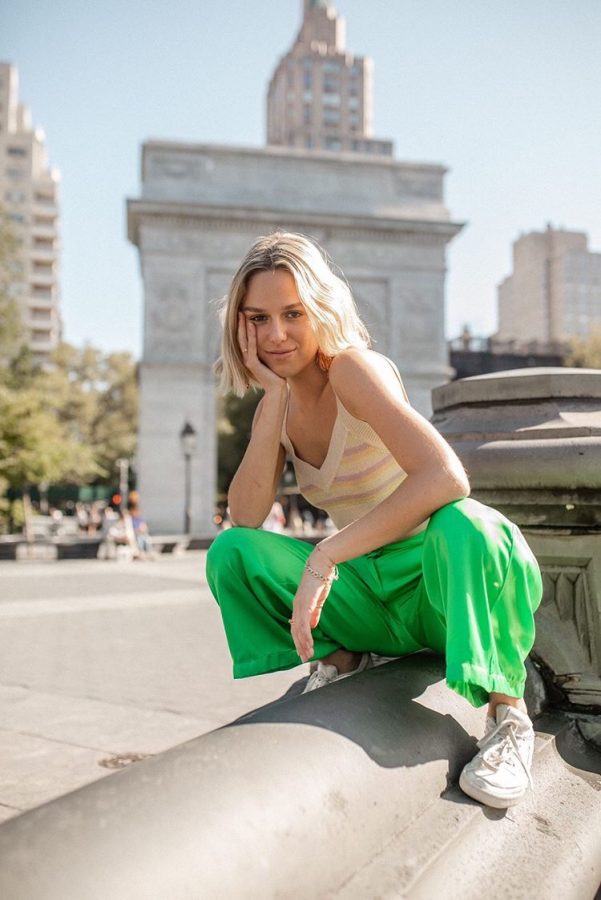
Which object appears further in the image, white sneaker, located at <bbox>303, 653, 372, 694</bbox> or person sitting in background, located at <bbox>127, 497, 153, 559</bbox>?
person sitting in background, located at <bbox>127, 497, 153, 559</bbox>

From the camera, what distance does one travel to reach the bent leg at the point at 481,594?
1.71 m

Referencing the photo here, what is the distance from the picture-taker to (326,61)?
349 feet

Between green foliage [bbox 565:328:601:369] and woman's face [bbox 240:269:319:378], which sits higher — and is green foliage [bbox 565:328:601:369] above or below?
above

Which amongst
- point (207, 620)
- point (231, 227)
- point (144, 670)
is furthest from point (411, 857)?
point (231, 227)

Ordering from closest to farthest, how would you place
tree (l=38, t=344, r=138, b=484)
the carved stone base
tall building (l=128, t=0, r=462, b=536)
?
the carved stone base, tall building (l=128, t=0, r=462, b=536), tree (l=38, t=344, r=138, b=484)

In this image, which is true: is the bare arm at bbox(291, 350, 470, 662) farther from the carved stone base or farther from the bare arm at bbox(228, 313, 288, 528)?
the carved stone base

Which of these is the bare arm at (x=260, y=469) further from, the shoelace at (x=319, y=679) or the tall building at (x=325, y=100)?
the tall building at (x=325, y=100)

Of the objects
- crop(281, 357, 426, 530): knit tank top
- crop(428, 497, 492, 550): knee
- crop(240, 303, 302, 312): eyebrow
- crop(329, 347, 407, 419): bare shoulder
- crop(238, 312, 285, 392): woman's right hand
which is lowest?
crop(428, 497, 492, 550): knee

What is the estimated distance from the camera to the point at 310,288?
2205 millimetres

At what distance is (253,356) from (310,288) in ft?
0.89

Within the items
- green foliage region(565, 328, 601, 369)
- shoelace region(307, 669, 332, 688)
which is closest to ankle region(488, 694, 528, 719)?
shoelace region(307, 669, 332, 688)

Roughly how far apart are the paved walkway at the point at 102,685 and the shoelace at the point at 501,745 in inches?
46.0

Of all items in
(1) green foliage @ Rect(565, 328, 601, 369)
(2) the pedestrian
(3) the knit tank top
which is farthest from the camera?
(1) green foliage @ Rect(565, 328, 601, 369)

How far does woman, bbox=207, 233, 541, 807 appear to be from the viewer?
1761 mm
